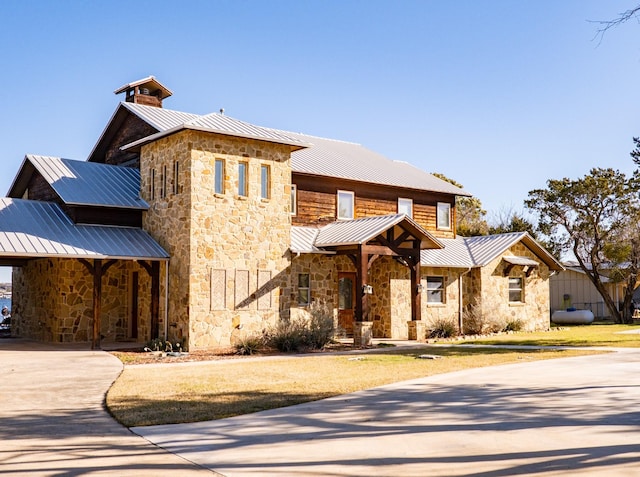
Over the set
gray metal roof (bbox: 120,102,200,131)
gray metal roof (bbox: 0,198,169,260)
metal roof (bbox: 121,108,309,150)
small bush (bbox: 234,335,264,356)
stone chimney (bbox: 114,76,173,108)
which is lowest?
small bush (bbox: 234,335,264,356)

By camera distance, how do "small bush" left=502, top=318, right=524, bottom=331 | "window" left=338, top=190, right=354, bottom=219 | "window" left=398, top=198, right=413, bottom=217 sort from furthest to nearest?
"window" left=398, top=198, right=413, bottom=217
"small bush" left=502, top=318, right=524, bottom=331
"window" left=338, top=190, right=354, bottom=219

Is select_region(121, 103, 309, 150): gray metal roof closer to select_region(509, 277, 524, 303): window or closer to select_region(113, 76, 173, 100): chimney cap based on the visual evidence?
select_region(113, 76, 173, 100): chimney cap

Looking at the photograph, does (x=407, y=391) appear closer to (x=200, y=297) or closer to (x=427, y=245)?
(x=200, y=297)

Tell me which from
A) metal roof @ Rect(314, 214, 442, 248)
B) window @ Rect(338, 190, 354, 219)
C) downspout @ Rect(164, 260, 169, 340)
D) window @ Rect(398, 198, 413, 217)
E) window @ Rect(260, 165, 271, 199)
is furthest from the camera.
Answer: window @ Rect(398, 198, 413, 217)

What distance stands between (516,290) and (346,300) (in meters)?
8.74

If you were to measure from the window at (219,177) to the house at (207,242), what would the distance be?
1.7 inches

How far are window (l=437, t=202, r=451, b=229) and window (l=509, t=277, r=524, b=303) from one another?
3.63 metres

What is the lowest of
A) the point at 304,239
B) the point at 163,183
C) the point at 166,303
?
the point at 166,303

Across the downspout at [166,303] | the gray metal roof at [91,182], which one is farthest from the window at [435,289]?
the gray metal roof at [91,182]

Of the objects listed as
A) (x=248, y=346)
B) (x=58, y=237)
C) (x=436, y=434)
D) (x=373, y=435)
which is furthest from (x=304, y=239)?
(x=436, y=434)

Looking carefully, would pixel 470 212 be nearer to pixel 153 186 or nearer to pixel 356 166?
pixel 356 166

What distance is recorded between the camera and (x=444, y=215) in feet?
97.1

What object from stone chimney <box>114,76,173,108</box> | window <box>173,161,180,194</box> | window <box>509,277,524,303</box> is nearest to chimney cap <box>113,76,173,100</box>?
stone chimney <box>114,76,173,108</box>

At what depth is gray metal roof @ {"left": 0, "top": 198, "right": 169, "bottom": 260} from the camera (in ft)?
59.8
